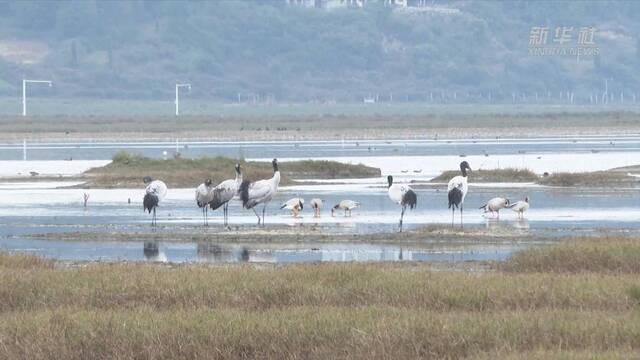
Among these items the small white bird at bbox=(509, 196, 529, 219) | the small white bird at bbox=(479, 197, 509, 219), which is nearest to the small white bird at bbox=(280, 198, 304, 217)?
the small white bird at bbox=(479, 197, 509, 219)

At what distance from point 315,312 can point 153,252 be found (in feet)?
31.3

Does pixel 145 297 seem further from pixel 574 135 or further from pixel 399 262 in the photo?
pixel 574 135

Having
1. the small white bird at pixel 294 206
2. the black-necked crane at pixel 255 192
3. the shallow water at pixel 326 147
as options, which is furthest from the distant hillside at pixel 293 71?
the black-necked crane at pixel 255 192

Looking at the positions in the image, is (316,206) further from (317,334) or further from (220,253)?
(317,334)

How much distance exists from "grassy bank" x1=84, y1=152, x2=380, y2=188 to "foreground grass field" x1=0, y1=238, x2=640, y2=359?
21.8m

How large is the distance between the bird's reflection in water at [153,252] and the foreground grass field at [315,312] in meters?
4.02

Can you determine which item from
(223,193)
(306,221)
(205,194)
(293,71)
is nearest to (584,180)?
(306,221)

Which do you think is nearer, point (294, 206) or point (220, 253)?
point (220, 253)

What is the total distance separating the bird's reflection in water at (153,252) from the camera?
2503cm

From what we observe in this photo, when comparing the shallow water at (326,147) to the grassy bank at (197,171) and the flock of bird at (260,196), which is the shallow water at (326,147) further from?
the flock of bird at (260,196)

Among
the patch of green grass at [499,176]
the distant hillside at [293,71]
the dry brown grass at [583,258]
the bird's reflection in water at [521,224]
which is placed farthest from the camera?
the distant hillside at [293,71]

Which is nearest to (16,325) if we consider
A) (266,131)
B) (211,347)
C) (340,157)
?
(211,347)

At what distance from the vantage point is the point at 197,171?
4416 centimetres

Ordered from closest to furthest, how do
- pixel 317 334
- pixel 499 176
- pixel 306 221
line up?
1. pixel 317 334
2. pixel 306 221
3. pixel 499 176
